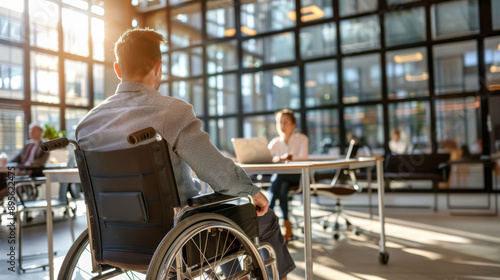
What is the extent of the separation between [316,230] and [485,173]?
406 centimetres

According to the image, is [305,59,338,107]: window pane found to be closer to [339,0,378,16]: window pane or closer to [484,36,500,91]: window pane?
[339,0,378,16]: window pane

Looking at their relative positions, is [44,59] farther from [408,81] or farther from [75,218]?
[408,81]

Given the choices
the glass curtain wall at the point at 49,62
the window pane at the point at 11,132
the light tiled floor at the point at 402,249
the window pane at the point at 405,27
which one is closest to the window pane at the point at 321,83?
the window pane at the point at 405,27

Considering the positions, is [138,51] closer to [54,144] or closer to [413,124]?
[54,144]

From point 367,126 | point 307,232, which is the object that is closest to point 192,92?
point 367,126

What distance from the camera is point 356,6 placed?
24.7 feet

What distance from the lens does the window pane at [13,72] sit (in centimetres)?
718

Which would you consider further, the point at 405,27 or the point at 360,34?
the point at 360,34

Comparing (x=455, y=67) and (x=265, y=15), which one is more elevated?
(x=265, y=15)

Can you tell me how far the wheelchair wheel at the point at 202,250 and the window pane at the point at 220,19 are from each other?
7.79 metres

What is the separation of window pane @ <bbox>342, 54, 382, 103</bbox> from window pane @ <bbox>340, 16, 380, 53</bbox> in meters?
0.19

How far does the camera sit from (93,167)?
3.97 feet

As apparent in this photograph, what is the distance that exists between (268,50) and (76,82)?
4019mm

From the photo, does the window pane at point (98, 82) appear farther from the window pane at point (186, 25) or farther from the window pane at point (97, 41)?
the window pane at point (186, 25)
